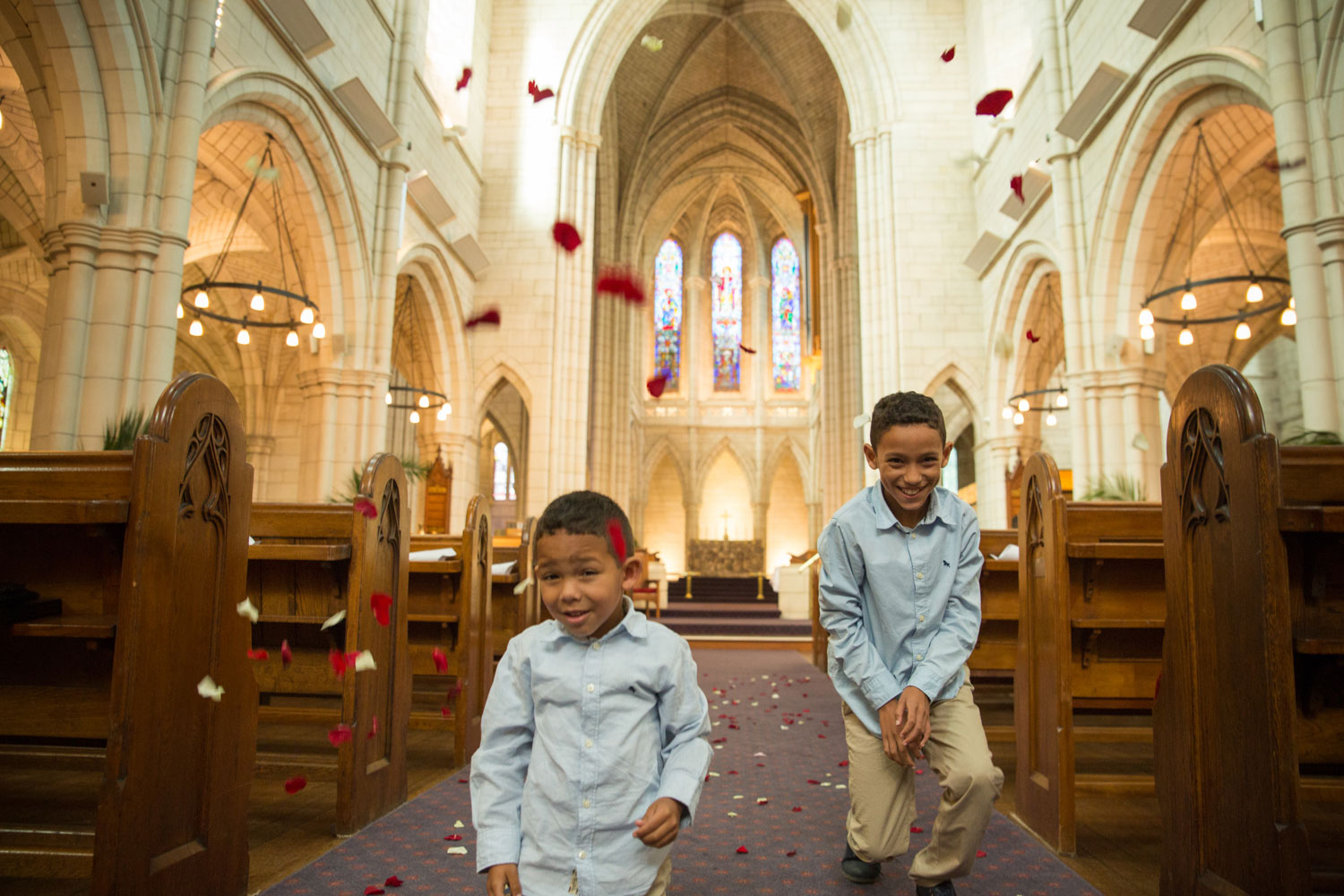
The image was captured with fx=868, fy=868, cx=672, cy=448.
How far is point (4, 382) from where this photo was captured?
12.0 meters

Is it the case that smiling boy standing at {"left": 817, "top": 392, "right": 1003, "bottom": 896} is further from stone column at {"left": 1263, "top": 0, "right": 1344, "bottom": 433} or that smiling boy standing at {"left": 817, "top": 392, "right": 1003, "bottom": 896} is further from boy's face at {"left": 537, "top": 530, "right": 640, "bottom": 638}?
stone column at {"left": 1263, "top": 0, "right": 1344, "bottom": 433}

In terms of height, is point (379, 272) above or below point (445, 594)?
above

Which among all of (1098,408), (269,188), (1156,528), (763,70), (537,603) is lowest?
(537,603)

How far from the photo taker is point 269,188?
899 centimetres

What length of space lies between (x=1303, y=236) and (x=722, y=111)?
1702 cm

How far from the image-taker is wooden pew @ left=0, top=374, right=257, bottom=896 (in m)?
1.69

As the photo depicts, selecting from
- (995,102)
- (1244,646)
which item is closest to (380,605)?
(1244,646)

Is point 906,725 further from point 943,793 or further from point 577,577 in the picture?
point 577,577

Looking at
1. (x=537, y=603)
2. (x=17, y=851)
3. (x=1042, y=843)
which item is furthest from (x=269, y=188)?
(x=1042, y=843)

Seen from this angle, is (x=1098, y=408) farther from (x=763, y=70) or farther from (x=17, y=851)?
(x=763, y=70)

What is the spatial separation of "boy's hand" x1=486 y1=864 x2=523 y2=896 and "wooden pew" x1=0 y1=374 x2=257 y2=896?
33.7 inches

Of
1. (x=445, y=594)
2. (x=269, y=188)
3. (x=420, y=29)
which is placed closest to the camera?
(x=445, y=594)

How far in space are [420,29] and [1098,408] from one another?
8375 mm

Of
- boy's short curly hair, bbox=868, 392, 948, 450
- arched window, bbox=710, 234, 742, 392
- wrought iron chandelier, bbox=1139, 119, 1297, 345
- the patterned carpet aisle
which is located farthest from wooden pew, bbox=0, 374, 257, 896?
arched window, bbox=710, 234, 742, 392
